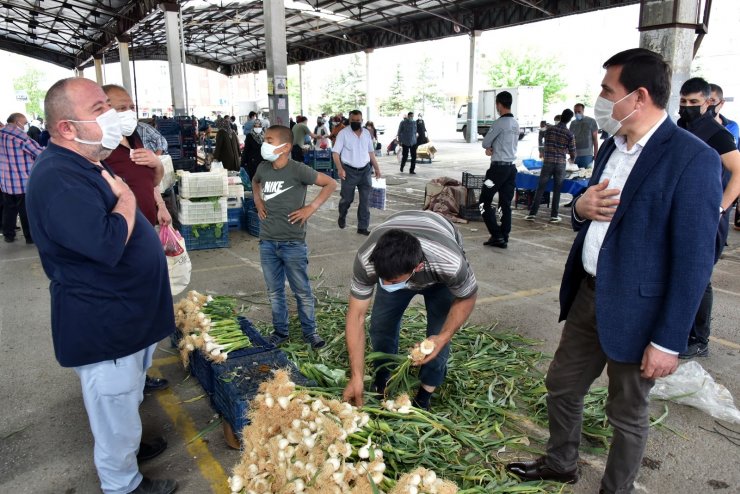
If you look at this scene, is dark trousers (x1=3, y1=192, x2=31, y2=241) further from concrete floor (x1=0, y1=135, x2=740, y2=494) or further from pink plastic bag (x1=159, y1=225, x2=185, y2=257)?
pink plastic bag (x1=159, y1=225, x2=185, y2=257)

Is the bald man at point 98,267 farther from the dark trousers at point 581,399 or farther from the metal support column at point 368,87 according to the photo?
the metal support column at point 368,87

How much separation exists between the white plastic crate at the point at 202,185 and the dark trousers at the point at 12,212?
270 cm

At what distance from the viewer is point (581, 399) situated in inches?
110

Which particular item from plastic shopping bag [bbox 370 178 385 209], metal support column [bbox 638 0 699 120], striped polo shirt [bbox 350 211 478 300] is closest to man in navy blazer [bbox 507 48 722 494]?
striped polo shirt [bbox 350 211 478 300]

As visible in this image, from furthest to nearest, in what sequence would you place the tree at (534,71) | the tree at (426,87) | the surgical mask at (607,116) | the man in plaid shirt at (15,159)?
the tree at (426,87) < the tree at (534,71) < the man in plaid shirt at (15,159) < the surgical mask at (607,116)

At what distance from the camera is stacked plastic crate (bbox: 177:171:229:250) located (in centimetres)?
780

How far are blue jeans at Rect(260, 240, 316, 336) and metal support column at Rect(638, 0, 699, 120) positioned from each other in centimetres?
657

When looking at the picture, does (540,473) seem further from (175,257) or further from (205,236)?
(205,236)

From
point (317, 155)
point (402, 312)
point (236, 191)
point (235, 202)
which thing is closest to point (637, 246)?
point (402, 312)

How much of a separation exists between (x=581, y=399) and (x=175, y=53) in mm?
18729

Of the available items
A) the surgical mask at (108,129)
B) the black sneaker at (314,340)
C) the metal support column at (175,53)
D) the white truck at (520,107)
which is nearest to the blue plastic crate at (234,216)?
the black sneaker at (314,340)

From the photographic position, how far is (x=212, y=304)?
438 cm

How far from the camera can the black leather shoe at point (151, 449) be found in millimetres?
3205

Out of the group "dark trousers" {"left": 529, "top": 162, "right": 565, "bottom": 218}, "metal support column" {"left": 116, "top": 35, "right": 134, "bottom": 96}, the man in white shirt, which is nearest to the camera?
the man in white shirt
